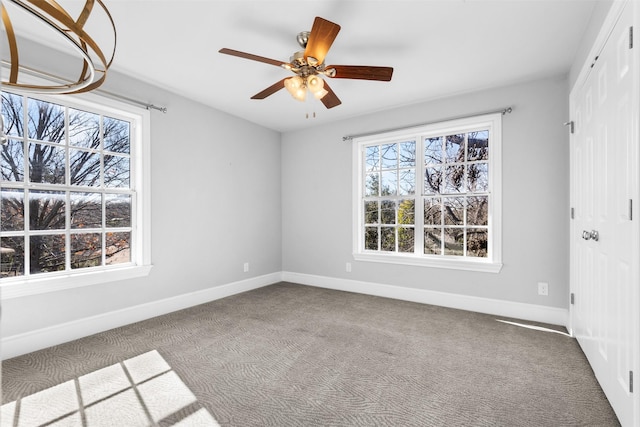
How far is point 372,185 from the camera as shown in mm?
4703

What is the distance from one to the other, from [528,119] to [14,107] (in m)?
4.65

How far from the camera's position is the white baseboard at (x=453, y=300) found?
347cm

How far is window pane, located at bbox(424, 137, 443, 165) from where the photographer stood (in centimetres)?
417

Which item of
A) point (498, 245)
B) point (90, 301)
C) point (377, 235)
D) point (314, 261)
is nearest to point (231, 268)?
point (314, 261)

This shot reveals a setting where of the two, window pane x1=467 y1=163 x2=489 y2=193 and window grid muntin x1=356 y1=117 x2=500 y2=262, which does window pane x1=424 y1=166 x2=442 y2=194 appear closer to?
window grid muntin x1=356 y1=117 x2=500 y2=262

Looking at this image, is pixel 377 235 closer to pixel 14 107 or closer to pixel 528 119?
pixel 528 119

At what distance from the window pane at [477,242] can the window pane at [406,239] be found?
0.66 m

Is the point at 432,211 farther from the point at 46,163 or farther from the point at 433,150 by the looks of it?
the point at 46,163

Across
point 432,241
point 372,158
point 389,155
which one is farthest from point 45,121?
point 432,241

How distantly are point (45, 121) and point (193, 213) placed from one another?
5.31 ft

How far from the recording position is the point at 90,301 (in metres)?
3.17

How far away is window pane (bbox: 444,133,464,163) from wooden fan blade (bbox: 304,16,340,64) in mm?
2145

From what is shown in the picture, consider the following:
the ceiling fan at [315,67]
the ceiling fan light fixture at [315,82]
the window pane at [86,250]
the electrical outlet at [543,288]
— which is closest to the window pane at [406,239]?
the electrical outlet at [543,288]

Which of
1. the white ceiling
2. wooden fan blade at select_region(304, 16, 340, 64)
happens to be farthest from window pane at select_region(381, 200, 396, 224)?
wooden fan blade at select_region(304, 16, 340, 64)
